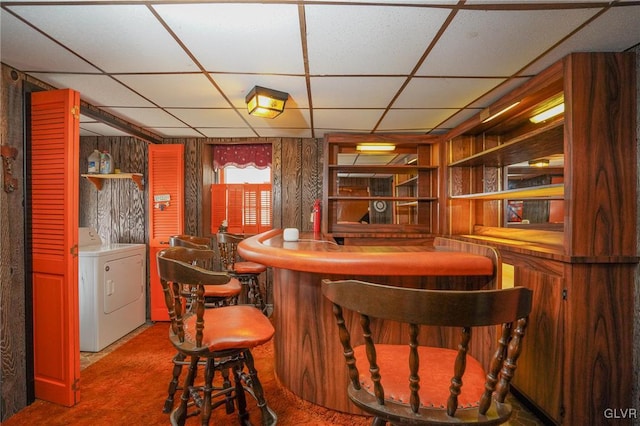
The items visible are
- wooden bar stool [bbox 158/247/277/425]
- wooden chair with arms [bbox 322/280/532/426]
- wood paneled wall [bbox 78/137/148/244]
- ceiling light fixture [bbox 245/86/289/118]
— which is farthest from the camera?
wood paneled wall [bbox 78/137/148/244]

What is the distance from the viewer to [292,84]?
7.51ft

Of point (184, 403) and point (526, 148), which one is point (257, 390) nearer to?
point (184, 403)

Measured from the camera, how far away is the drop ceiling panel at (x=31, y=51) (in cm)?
159

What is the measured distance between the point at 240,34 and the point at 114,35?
67 cm

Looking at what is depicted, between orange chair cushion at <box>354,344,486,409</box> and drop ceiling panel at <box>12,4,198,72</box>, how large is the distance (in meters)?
1.85

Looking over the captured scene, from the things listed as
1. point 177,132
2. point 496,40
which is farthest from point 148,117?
point 496,40

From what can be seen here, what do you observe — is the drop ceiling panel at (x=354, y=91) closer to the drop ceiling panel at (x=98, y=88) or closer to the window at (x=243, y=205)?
the drop ceiling panel at (x=98, y=88)

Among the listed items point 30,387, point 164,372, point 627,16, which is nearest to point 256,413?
point 164,372

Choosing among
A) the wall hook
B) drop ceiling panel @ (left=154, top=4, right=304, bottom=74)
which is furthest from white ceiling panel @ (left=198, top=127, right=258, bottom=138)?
the wall hook

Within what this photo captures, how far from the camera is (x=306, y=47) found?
1.75 m

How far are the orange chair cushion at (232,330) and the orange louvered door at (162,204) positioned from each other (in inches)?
87.1

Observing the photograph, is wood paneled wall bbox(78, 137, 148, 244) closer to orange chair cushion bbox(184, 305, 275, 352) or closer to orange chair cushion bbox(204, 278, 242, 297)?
orange chair cushion bbox(204, 278, 242, 297)

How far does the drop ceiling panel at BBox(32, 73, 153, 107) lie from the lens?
2.19 m

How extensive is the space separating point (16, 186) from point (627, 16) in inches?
143
